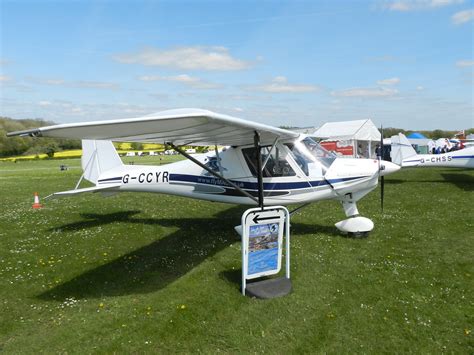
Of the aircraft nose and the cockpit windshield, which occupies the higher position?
the cockpit windshield

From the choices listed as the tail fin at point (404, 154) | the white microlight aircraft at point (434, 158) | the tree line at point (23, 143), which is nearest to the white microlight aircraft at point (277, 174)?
the white microlight aircraft at point (434, 158)

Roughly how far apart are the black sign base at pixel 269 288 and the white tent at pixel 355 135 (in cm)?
2877

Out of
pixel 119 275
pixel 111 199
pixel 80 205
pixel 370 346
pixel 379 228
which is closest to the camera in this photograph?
pixel 370 346

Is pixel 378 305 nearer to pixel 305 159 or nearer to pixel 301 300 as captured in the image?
pixel 301 300

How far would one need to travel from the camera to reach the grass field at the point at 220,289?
14.7 feet

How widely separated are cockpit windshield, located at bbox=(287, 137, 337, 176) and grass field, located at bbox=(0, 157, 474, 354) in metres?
1.79

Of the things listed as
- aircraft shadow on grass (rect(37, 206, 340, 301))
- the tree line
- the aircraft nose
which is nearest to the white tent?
aircraft shadow on grass (rect(37, 206, 340, 301))

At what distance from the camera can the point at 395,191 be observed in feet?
55.6

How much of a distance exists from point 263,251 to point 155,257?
2.91m

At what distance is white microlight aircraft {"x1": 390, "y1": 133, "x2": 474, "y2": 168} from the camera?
20.8 metres

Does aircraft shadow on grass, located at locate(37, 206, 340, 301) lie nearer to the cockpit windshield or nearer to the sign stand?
the sign stand

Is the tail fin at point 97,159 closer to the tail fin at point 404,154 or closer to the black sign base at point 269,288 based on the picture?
the black sign base at point 269,288

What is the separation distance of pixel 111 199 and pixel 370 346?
1329 centimetres

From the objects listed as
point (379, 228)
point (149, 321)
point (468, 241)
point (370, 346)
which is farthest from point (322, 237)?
point (149, 321)
